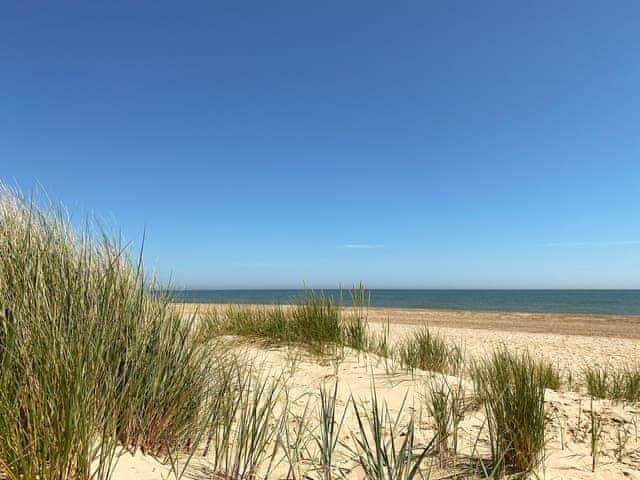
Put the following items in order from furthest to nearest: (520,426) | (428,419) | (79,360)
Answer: (428,419), (520,426), (79,360)

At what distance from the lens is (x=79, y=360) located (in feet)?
4.96

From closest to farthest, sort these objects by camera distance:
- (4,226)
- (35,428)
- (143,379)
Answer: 1. (35,428)
2. (143,379)
3. (4,226)

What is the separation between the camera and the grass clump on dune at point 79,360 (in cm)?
144

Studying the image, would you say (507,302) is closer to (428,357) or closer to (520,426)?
→ (428,357)

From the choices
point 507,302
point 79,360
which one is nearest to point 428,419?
point 79,360

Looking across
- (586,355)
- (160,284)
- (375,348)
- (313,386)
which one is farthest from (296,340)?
(586,355)

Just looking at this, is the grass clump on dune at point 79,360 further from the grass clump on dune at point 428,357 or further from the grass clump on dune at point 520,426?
the grass clump on dune at point 428,357

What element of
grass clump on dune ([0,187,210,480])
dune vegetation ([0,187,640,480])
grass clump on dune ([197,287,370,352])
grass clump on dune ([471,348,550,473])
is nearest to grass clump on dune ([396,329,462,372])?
grass clump on dune ([197,287,370,352])

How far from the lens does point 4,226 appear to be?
2.41 metres

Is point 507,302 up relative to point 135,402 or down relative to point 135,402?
down

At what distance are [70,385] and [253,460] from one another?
983mm

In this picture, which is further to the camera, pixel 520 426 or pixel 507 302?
pixel 507 302

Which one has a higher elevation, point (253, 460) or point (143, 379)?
point (143, 379)

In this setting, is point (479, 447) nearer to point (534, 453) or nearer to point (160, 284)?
point (534, 453)
